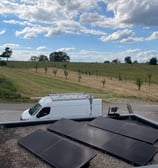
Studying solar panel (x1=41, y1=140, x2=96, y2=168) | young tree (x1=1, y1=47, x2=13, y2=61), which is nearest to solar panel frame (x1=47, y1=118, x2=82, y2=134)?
solar panel (x1=41, y1=140, x2=96, y2=168)

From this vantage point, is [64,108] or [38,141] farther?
[64,108]

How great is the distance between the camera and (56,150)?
23.1ft

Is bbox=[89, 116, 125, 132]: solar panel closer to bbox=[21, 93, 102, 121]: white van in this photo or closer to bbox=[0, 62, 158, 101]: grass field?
bbox=[21, 93, 102, 121]: white van

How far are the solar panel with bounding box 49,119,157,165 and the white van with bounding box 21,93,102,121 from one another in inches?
315

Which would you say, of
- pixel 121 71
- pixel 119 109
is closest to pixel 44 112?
pixel 119 109

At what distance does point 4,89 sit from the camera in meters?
33.7

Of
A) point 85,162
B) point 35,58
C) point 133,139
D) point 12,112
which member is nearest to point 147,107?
point 12,112

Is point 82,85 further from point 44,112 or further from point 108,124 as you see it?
point 108,124

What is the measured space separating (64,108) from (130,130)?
30.0 ft

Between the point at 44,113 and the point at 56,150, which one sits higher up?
the point at 56,150

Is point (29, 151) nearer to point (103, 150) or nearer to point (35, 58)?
point (103, 150)

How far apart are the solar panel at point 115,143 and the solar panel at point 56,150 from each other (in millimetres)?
624

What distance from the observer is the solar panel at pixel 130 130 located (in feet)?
25.9

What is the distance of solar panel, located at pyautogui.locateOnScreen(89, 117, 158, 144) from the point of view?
25.9ft
